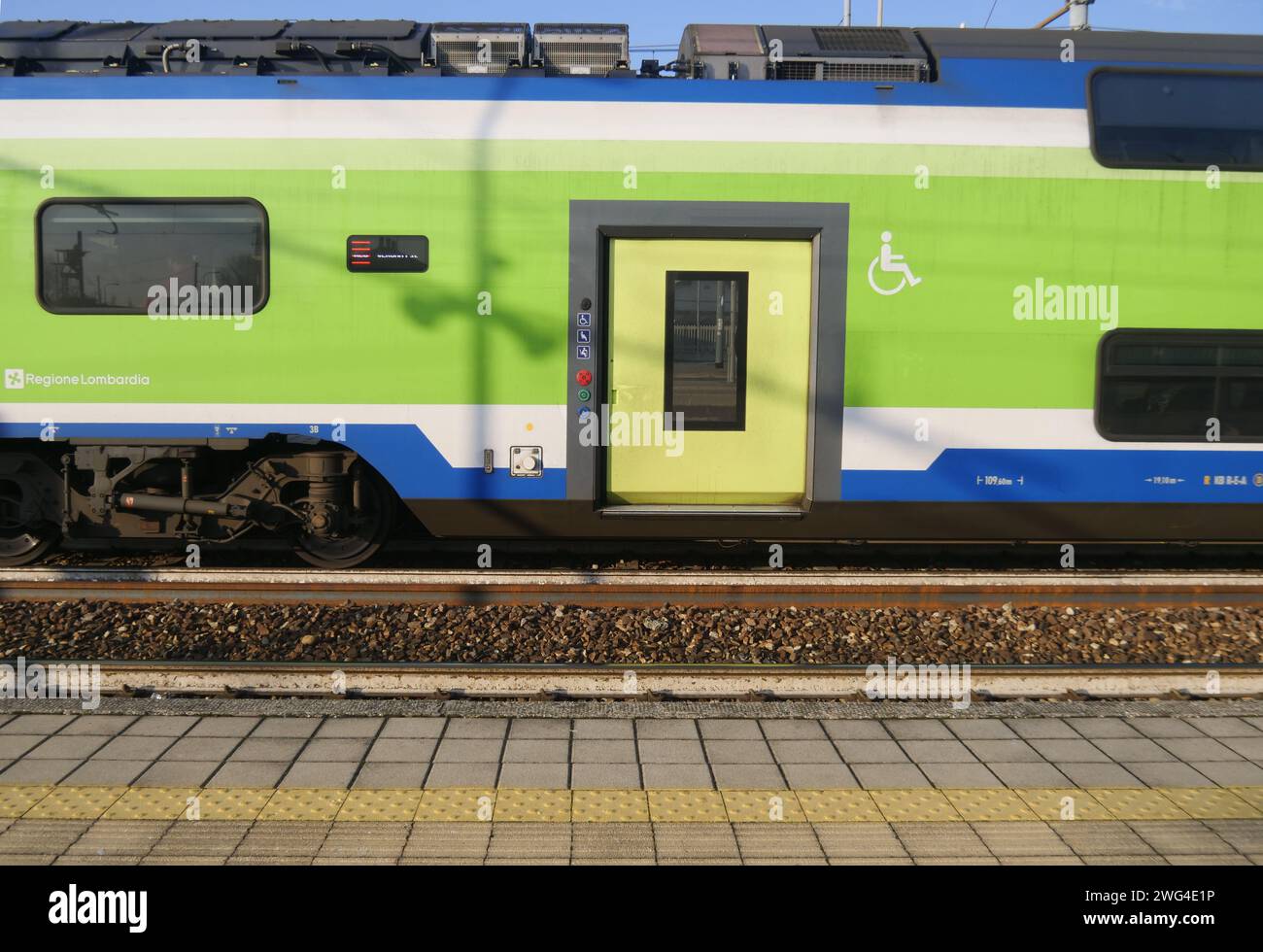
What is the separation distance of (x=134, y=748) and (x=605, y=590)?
2.88 meters

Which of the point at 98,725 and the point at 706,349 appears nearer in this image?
the point at 98,725

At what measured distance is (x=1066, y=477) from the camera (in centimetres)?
671

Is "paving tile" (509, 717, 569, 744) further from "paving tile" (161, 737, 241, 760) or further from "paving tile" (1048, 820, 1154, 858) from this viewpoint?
"paving tile" (1048, 820, 1154, 858)

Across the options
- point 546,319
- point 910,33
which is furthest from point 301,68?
point 910,33

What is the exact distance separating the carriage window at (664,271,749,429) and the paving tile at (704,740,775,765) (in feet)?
9.02

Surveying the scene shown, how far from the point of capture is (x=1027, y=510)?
6.76 m

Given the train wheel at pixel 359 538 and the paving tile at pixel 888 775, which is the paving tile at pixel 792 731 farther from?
the train wheel at pixel 359 538

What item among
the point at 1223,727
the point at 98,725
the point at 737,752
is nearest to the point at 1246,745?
the point at 1223,727

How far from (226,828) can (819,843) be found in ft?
7.08

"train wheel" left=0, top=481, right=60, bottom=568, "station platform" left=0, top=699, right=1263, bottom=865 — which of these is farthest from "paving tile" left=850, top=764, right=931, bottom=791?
"train wheel" left=0, top=481, right=60, bottom=568

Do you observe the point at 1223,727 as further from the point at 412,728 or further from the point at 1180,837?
the point at 412,728

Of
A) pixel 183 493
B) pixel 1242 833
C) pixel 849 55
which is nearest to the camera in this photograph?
pixel 1242 833

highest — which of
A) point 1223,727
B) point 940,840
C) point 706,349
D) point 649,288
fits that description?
point 649,288

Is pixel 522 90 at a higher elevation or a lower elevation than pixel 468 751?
higher
